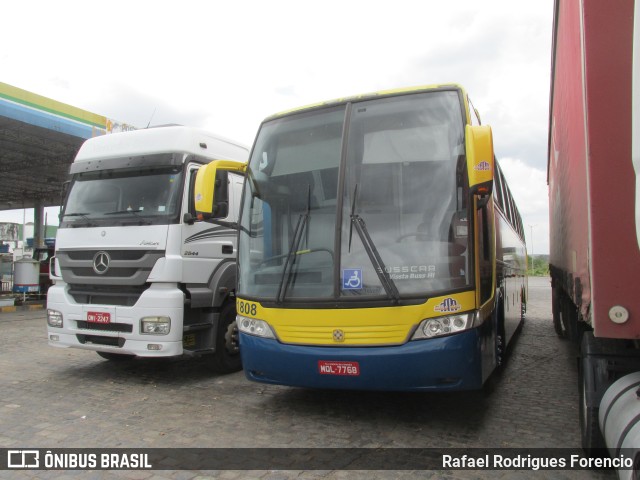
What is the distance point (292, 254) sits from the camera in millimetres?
4570

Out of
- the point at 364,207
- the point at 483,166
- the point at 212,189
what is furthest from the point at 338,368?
the point at 212,189

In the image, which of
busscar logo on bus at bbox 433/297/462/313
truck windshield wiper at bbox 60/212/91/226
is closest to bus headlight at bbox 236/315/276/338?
busscar logo on bus at bbox 433/297/462/313

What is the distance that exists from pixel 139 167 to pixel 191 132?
31.6 inches

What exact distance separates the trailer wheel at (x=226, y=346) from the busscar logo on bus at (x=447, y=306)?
336 centimetres

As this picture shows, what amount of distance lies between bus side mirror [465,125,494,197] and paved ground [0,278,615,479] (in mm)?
2146

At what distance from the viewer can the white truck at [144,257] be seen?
577cm

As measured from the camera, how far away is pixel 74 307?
6184 mm

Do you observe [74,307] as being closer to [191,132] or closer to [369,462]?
[191,132]

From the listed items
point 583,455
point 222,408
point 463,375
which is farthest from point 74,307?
point 583,455

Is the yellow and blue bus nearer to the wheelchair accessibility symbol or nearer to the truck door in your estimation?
the wheelchair accessibility symbol

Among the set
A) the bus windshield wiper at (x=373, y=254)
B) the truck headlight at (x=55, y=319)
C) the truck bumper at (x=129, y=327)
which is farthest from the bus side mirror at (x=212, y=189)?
the truck headlight at (x=55, y=319)

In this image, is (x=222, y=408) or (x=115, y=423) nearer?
(x=115, y=423)

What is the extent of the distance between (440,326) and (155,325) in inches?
132

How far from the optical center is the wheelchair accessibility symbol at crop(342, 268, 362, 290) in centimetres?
425
